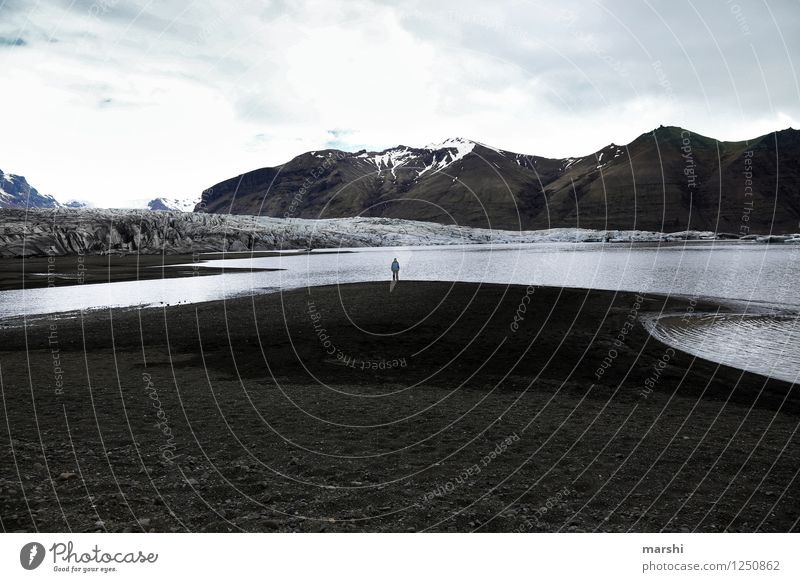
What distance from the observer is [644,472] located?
420 inches

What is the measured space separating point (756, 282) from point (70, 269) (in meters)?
107

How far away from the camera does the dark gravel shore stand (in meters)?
8.82
